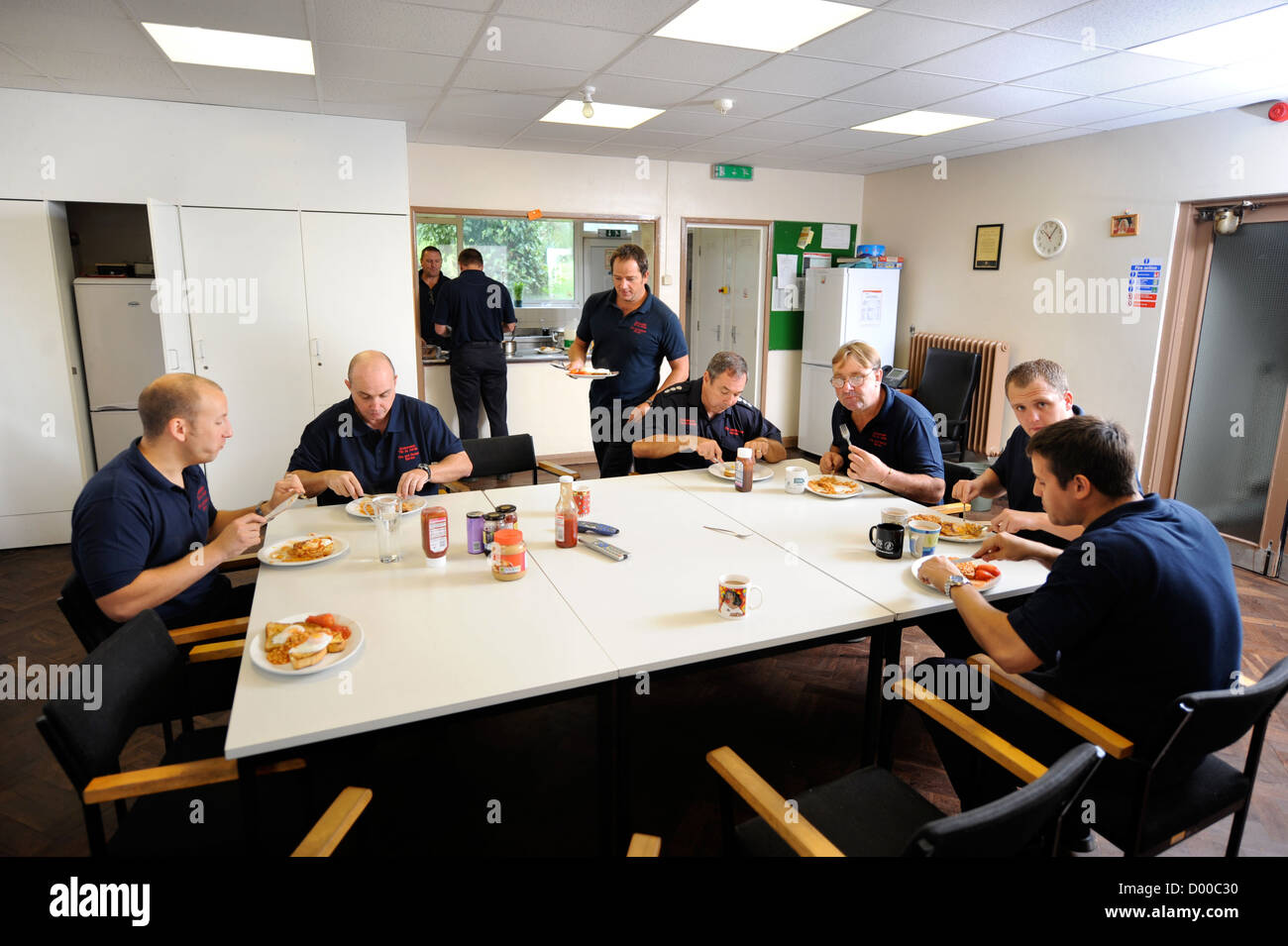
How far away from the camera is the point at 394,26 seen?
310cm

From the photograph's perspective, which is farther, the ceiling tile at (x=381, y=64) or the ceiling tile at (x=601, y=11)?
the ceiling tile at (x=381, y=64)

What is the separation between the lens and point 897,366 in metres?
6.98

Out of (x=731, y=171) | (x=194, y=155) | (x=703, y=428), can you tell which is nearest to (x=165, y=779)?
(x=703, y=428)

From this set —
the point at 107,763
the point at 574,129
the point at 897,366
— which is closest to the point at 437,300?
the point at 574,129

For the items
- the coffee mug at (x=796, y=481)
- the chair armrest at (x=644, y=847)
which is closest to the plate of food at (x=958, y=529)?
the coffee mug at (x=796, y=481)

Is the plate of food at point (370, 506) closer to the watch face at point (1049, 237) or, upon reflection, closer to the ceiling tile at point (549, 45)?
the ceiling tile at point (549, 45)

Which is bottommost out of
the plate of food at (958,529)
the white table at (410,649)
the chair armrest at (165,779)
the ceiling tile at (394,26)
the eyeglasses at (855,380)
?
the chair armrest at (165,779)

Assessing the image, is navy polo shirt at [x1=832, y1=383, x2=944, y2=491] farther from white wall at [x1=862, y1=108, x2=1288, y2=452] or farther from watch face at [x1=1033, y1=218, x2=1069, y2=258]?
watch face at [x1=1033, y1=218, x2=1069, y2=258]

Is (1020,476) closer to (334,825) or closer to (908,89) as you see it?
(908,89)

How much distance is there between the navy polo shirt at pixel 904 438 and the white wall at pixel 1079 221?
1353mm

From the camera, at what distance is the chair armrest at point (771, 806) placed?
4.33 feet

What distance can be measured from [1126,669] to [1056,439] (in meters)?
0.53

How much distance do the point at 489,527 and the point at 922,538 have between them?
1323 millimetres
